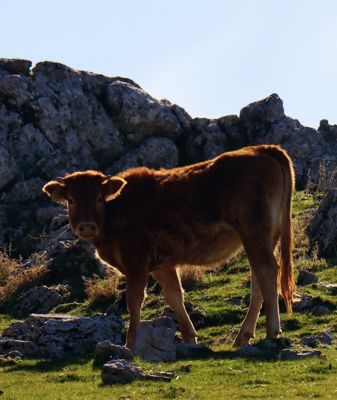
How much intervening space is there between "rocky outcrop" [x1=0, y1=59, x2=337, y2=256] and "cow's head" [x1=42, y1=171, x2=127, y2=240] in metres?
15.6

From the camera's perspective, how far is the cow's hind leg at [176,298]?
14.8 meters

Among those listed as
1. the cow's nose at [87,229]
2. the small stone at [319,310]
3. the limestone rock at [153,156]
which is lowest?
the small stone at [319,310]

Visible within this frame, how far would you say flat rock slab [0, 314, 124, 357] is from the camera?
46.8 ft

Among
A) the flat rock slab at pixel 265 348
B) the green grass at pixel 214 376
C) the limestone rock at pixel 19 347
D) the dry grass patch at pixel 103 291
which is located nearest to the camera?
the green grass at pixel 214 376

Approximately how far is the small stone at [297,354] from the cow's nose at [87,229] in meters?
3.98

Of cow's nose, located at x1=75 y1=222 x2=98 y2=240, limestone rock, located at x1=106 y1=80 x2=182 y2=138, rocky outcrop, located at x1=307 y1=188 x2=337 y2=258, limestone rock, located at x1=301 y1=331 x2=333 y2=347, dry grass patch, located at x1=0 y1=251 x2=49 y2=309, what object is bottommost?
limestone rock, located at x1=301 y1=331 x2=333 y2=347

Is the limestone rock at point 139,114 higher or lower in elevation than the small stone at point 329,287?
higher

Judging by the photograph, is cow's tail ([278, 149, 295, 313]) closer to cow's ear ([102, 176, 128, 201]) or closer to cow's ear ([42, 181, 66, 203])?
cow's ear ([102, 176, 128, 201])

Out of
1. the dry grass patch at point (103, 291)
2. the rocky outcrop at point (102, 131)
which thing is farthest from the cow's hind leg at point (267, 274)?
the rocky outcrop at point (102, 131)

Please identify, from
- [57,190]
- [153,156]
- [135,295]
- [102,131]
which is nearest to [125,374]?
[135,295]

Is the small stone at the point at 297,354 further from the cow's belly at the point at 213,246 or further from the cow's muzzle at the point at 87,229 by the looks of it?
the cow's muzzle at the point at 87,229

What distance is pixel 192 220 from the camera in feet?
46.9

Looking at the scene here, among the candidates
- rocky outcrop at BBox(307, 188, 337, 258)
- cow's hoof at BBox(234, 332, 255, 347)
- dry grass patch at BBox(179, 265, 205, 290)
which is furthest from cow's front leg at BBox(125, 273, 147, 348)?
rocky outcrop at BBox(307, 188, 337, 258)

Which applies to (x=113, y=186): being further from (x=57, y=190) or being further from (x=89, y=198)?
(x=57, y=190)
